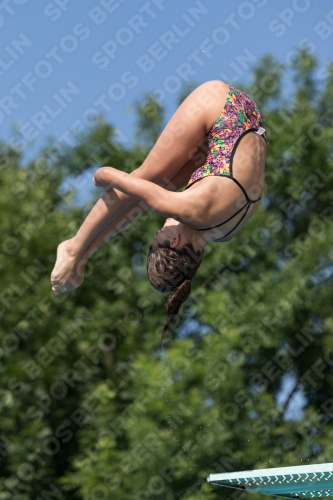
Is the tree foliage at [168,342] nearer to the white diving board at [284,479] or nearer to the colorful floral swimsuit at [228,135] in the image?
the white diving board at [284,479]

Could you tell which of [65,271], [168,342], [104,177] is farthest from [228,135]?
[168,342]

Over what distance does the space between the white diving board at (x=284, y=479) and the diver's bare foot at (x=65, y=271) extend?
1.61 m

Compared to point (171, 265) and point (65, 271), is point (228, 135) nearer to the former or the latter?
point (171, 265)

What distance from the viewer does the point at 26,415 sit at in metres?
12.7

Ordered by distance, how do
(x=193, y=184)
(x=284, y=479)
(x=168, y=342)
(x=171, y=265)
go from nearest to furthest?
(x=193, y=184) < (x=171, y=265) < (x=284, y=479) < (x=168, y=342)

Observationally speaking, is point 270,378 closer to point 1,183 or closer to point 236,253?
point 236,253

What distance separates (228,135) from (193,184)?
281 mm

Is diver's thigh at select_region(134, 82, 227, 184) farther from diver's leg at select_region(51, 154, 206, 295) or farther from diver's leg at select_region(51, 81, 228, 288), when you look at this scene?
diver's leg at select_region(51, 154, 206, 295)

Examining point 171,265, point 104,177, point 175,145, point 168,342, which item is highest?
point 104,177

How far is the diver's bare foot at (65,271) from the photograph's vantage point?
4.32m

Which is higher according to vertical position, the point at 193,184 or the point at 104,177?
the point at 104,177

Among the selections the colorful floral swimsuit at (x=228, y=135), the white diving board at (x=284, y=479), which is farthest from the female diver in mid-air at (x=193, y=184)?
the white diving board at (x=284, y=479)

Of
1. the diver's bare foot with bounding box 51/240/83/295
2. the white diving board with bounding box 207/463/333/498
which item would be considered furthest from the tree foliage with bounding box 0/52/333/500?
the diver's bare foot with bounding box 51/240/83/295

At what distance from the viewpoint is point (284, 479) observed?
5.11 meters
